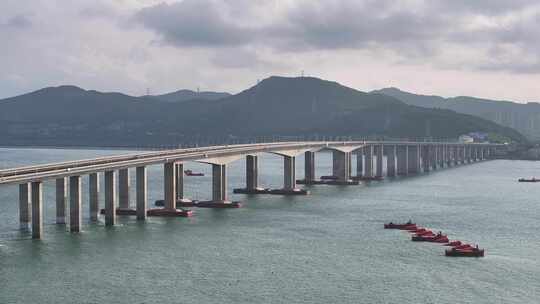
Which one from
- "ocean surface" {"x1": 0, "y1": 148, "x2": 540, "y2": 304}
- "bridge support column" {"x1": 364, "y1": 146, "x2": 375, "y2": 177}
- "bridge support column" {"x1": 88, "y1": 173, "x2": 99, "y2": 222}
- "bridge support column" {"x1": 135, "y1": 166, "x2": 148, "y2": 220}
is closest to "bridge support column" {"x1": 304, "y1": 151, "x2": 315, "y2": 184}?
"bridge support column" {"x1": 364, "y1": 146, "x2": 375, "y2": 177}

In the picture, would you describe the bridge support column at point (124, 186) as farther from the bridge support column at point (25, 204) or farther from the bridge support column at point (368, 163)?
the bridge support column at point (368, 163)

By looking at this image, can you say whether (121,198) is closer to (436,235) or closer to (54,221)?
(54,221)

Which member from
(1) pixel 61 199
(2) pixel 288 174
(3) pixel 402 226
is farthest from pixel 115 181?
(2) pixel 288 174

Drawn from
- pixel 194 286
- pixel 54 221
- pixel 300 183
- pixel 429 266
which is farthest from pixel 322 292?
pixel 300 183

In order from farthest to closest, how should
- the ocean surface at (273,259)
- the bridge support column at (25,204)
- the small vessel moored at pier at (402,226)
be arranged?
the small vessel moored at pier at (402,226)
the bridge support column at (25,204)
the ocean surface at (273,259)

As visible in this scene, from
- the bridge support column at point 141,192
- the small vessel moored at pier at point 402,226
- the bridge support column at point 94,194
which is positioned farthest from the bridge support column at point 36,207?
the small vessel moored at pier at point 402,226

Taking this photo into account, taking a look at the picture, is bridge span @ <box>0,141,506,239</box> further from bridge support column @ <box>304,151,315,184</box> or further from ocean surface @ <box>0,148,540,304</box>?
bridge support column @ <box>304,151,315,184</box>

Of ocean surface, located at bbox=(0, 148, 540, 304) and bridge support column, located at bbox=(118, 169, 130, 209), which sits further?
bridge support column, located at bbox=(118, 169, 130, 209)
